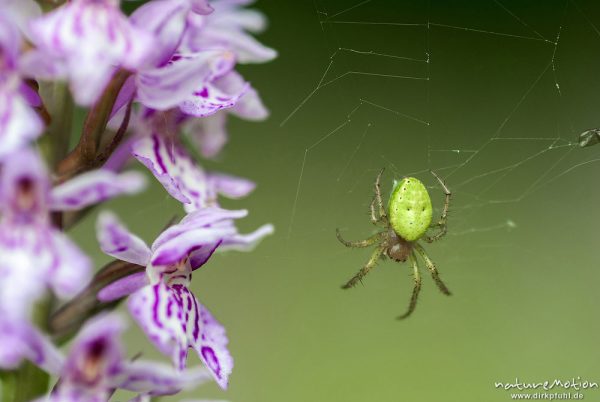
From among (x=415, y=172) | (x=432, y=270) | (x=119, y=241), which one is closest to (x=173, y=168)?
(x=119, y=241)

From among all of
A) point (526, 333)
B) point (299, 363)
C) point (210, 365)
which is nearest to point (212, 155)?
point (210, 365)

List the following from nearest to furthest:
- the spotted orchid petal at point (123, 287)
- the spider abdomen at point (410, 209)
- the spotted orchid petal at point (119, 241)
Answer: the spotted orchid petal at point (119, 241), the spotted orchid petal at point (123, 287), the spider abdomen at point (410, 209)

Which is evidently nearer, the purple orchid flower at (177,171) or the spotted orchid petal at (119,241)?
the spotted orchid petal at (119,241)

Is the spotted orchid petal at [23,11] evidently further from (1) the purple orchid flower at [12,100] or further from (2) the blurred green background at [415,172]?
(2) the blurred green background at [415,172]

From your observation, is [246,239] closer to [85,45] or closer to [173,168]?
[173,168]

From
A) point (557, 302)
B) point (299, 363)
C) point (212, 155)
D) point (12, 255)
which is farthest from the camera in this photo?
point (557, 302)

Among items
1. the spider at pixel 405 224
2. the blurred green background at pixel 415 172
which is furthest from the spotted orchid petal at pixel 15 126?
the blurred green background at pixel 415 172

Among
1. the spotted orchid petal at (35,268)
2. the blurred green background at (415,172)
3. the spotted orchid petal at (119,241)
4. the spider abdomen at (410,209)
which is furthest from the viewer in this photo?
the blurred green background at (415,172)

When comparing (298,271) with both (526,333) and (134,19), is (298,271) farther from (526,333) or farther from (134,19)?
(134,19)
